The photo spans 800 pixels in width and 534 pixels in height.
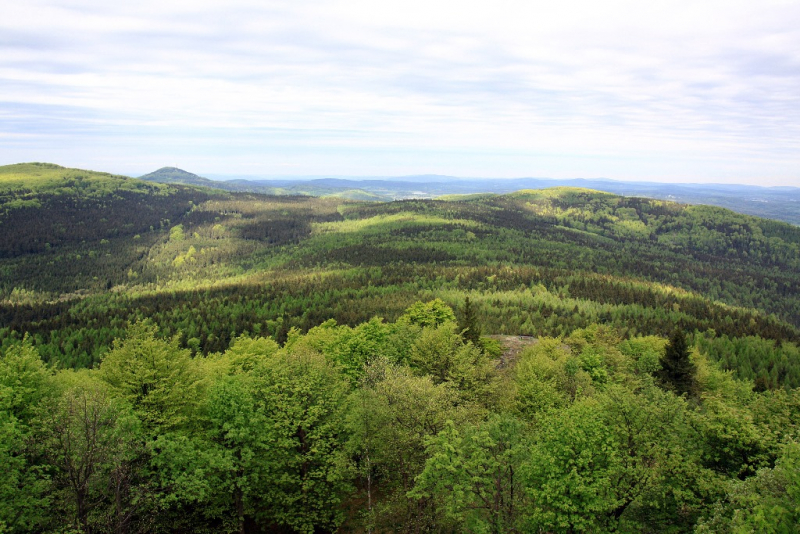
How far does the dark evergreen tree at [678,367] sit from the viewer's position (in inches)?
2418

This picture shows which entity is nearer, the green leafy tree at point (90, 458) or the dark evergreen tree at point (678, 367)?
the green leafy tree at point (90, 458)

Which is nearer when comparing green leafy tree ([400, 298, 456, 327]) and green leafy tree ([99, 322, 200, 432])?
green leafy tree ([99, 322, 200, 432])

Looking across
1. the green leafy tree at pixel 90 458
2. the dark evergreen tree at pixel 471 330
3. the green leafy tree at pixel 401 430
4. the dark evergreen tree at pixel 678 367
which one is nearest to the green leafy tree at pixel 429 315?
the dark evergreen tree at pixel 471 330

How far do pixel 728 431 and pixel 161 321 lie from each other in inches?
5640

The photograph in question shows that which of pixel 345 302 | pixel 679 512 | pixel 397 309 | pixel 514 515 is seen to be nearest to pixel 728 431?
pixel 679 512

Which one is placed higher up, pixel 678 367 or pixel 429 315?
pixel 429 315

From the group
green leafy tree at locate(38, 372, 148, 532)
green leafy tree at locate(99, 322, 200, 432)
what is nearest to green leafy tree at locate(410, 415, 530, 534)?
green leafy tree at locate(38, 372, 148, 532)

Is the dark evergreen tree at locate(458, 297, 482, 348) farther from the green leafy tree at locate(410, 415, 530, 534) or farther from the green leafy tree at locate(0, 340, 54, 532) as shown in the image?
the green leafy tree at locate(0, 340, 54, 532)

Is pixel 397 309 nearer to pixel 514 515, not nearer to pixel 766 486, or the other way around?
pixel 514 515

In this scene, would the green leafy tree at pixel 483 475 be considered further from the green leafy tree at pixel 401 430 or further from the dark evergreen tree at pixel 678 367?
the dark evergreen tree at pixel 678 367

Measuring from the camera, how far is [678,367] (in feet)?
203

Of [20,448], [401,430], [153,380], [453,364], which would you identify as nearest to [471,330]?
[453,364]

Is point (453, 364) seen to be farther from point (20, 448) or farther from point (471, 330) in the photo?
point (20, 448)

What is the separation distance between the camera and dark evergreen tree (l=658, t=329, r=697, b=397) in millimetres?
61406
